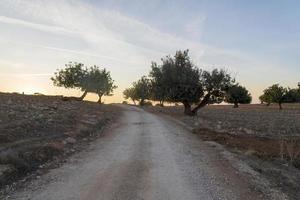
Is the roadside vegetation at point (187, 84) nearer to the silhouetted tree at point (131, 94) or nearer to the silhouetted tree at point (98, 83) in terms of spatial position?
the silhouetted tree at point (98, 83)

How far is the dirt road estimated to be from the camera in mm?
13477

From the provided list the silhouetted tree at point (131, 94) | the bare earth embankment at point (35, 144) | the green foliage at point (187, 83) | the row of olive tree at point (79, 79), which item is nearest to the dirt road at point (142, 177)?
the bare earth embankment at point (35, 144)

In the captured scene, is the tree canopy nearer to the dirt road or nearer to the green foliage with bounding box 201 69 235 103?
the green foliage with bounding box 201 69 235 103

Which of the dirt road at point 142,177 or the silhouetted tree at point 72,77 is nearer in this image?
the dirt road at point 142,177

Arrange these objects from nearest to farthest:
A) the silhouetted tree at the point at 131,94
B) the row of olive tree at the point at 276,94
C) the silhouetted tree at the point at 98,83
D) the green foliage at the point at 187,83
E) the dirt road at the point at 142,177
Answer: the dirt road at the point at 142,177
the green foliage at the point at 187,83
the silhouetted tree at the point at 98,83
the row of olive tree at the point at 276,94
the silhouetted tree at the point at 131,94

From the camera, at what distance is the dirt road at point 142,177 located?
13477mm

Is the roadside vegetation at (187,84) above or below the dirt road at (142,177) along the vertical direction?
above

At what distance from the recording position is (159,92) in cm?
6322

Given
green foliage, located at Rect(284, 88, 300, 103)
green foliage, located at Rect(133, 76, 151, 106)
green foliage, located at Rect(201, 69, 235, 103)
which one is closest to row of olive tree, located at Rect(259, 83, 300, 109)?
green foliage, located at Rect(284, 88, 300, 103)

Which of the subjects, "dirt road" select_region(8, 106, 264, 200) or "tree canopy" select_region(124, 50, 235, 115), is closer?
"dirt road" select_region(8, 106, 264, 200)

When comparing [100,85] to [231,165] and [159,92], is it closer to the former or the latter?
[159,92]

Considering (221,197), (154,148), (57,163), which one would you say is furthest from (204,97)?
(221,197)

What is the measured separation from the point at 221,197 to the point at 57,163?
804cm

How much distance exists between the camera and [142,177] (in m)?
15.7
